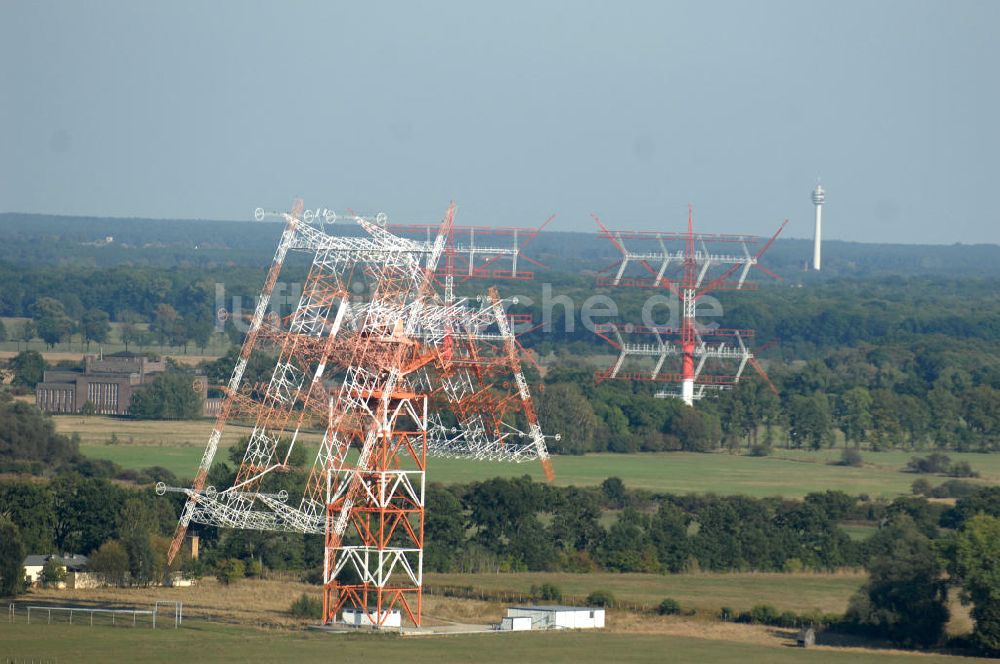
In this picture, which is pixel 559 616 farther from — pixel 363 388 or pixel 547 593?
pixel 363 388

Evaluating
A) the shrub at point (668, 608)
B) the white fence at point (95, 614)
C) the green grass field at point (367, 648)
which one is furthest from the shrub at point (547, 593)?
the white fence at point (95, 614)

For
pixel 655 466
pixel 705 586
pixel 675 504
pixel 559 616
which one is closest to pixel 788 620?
pixel 559 616

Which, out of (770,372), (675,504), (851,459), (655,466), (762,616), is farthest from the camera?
(770,372)

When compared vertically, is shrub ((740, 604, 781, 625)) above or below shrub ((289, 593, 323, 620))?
below

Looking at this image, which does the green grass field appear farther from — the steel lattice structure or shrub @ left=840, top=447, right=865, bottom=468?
shrub @ left=840, top=447, right=865, bottom=468

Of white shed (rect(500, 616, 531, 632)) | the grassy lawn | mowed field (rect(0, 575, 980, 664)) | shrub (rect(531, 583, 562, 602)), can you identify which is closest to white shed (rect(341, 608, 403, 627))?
mowed field (rect(0, 575, 980, 664))

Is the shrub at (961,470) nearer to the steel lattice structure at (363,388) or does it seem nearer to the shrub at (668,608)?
the shrub at (668,608)

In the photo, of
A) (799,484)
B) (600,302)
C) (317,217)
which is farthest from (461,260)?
(317,217)
